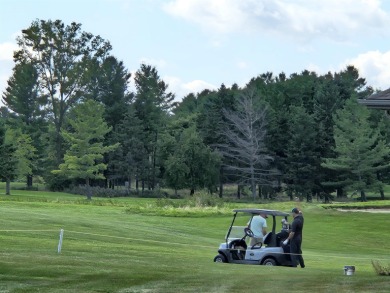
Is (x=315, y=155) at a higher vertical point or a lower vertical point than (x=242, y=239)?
higher

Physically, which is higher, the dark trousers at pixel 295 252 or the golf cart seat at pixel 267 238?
the golf cart seat at pixel 267 238

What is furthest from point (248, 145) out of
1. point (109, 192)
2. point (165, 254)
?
point (165, 254)

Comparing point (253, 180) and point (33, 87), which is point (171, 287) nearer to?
point (253, 180)

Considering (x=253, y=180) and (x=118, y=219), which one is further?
(x=253, y=180)

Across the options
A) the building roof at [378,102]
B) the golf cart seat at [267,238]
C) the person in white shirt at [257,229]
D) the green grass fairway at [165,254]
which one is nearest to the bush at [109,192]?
the green grass fairway at [165,254]

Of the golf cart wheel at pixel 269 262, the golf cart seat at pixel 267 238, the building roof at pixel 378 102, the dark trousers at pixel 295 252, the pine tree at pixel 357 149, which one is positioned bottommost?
the golf cart wheel at pixel 269 262

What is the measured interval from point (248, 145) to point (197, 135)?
6455mm

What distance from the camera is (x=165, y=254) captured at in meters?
25.2

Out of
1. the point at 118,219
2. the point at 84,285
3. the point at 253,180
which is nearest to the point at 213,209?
the point at 118,219

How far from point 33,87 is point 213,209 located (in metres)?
67.5

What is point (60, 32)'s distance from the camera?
101000mm

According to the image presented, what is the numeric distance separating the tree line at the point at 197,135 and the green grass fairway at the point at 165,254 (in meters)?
45.4

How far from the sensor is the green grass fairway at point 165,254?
16047 millimetres

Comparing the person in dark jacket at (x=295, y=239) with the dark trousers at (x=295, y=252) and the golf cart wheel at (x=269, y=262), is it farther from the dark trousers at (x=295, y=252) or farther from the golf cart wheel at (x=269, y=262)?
the golf cart wheel at (x=269, y=262)
